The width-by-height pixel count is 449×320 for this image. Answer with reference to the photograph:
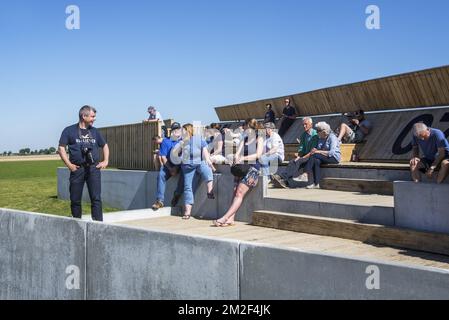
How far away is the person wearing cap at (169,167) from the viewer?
32.2 feet

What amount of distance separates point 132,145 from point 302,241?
1050cm

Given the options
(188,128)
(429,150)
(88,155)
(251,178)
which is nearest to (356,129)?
(188,128)

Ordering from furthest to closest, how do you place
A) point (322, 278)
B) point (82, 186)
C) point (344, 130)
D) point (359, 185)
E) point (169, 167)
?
point (344, 130) → point (169, 167) → point (359, 185) → point (82, 186) → point (322, 278)

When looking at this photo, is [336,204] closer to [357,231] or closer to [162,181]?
[357,231]

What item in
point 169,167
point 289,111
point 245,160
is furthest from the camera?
point 289,111

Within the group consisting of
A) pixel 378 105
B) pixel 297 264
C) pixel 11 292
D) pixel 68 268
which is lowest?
pixel 11 292

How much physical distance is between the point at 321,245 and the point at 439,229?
1.36 metres

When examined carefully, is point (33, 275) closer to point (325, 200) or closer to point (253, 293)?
point (253, 293)

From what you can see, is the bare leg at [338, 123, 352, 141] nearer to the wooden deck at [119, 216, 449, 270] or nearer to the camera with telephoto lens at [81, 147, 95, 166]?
the wooden deck at [119, 216, 449, 270]

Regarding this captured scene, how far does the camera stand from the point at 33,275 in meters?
5.99

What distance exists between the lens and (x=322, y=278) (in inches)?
135

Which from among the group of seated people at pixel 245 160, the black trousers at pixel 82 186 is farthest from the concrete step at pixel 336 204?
the black trousers at pixel 82 186

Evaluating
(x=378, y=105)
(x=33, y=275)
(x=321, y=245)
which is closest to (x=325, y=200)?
(x=321, y=245)

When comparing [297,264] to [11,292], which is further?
[11,292]
